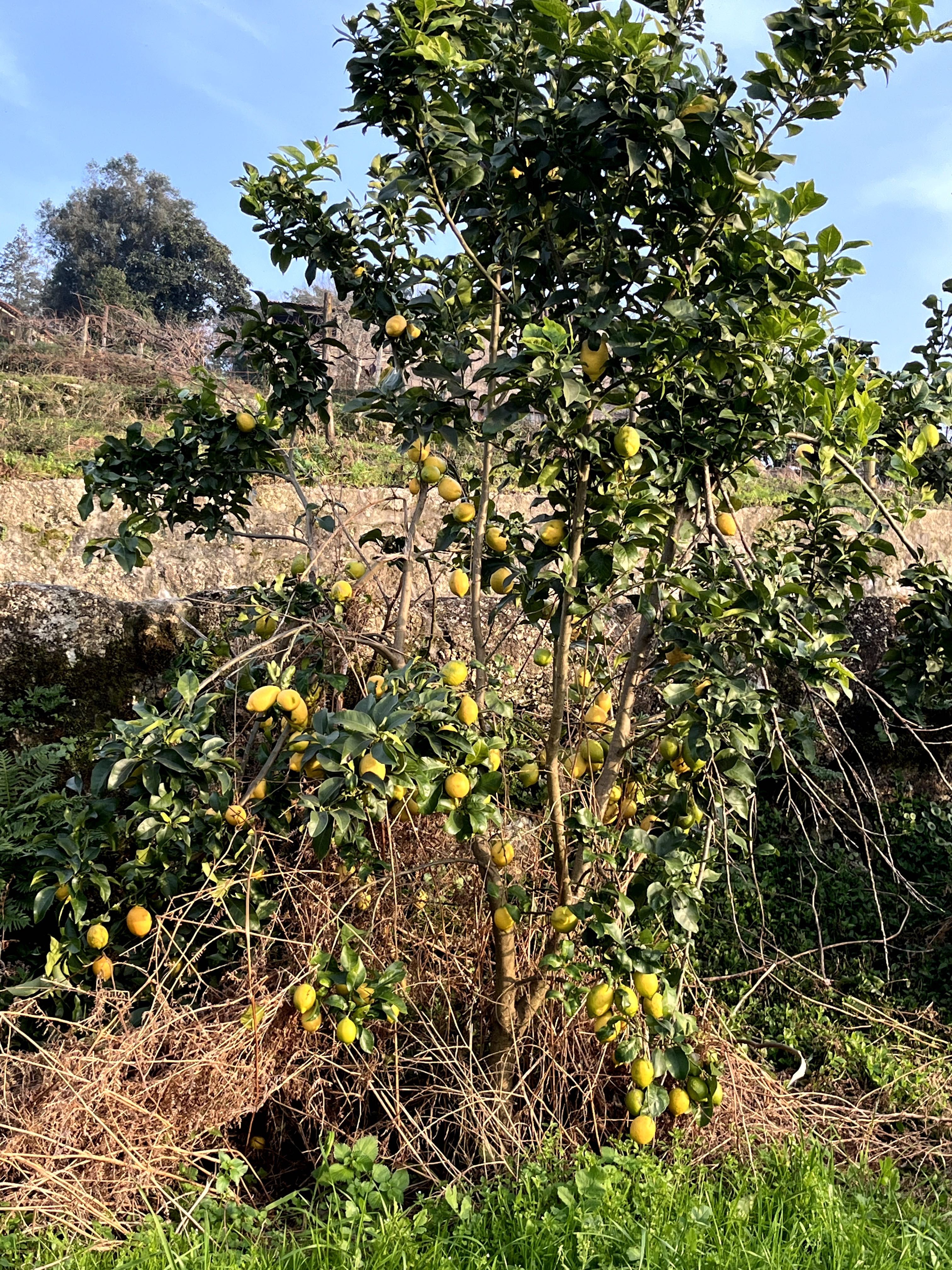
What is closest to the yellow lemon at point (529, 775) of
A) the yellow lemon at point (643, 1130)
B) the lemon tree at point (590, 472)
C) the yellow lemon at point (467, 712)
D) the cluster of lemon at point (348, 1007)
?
the lemon tree at point (590, 472)

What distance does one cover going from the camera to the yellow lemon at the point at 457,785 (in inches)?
80.6

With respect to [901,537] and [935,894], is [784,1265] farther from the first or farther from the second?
[935,894]

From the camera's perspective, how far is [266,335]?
296 cm

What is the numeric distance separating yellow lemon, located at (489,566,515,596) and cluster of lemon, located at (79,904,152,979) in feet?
4.19

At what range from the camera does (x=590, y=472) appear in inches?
88.0

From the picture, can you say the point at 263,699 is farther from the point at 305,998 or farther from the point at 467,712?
the point at 305,998

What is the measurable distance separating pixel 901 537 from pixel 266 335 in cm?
197

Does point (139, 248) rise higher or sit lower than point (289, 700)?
higher

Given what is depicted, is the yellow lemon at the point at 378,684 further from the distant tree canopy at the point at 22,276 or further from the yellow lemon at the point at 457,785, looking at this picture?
the distant tree canopy at the point at 22,276

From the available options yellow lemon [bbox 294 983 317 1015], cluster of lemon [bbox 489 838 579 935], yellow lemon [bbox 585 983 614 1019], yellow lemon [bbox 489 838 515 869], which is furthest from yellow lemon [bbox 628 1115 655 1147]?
yellow lemon [bbox 294 983 317 1015]

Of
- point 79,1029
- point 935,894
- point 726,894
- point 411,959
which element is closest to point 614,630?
point 726,894

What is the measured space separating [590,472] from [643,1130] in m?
1.58

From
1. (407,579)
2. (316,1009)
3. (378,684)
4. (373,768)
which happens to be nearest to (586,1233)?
(316,1009)

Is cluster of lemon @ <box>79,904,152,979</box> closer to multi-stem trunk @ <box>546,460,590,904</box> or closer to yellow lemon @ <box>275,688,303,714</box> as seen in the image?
yellow lemon @ <box>275,688,303,714</box>
